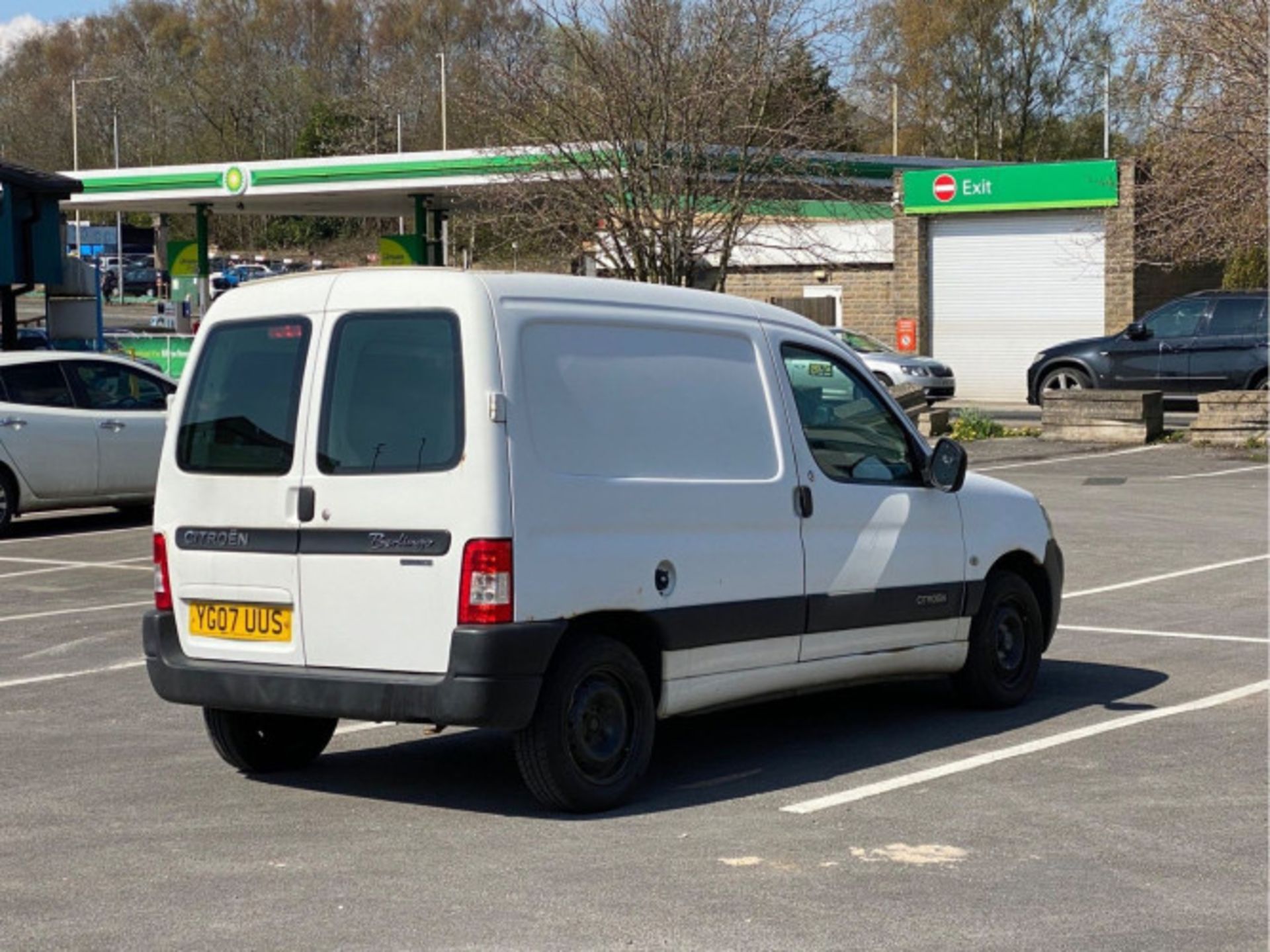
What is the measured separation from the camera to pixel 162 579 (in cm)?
778

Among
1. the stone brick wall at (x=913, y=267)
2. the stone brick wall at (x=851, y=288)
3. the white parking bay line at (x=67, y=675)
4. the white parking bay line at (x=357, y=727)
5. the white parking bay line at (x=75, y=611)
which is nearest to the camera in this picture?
the white parking bay line at (x=357, y=727)

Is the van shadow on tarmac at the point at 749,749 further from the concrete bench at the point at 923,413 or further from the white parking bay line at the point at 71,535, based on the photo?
the concrete bench at the point at 923,413

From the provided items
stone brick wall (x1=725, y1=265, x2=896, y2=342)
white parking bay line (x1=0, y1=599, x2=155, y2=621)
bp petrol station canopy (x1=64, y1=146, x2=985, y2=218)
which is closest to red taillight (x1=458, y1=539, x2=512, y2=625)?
white parking bay line (x1=0, y1=599, x2=155, y2=621)

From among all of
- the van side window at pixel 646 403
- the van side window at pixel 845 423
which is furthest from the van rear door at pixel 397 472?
the van side window at pixel 845 423

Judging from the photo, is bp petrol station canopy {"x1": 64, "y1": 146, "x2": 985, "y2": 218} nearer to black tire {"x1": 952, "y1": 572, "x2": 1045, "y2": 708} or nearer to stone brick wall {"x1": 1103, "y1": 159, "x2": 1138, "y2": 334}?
Result: stone brick wall {"x1": 1103, "y1": 159, "x2": 1138, "y2": 334}

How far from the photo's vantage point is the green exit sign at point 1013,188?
36156mm

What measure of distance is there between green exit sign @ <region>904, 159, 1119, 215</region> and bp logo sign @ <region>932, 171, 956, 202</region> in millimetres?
13

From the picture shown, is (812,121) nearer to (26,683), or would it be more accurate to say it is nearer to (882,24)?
(26,683)

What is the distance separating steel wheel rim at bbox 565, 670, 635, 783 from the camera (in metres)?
7.23

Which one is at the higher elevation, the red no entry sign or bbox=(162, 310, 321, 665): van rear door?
the red no entry sign

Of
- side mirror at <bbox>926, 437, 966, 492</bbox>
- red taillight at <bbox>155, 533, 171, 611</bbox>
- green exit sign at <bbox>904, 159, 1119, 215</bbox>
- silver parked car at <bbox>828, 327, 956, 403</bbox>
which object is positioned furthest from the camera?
green exit sign at <bbox>904, 159, 1119, 215</bbox>

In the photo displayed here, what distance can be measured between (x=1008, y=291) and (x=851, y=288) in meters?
3.61

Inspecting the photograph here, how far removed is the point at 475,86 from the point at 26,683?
19697 millimetres

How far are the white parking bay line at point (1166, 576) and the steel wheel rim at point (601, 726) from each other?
253 inches
